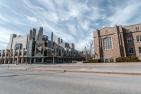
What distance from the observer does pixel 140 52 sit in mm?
40812

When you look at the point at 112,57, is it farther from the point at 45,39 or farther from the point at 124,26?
the point at 45,39

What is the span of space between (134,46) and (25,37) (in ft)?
221

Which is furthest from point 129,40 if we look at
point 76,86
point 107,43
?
point 76,86

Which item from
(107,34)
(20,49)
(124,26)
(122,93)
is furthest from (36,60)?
(122,93)

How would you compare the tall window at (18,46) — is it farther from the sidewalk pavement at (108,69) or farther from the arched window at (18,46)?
the sidewalk pavement at (108,69)

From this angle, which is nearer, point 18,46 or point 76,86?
point 76,86

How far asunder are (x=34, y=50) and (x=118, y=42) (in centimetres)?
5410

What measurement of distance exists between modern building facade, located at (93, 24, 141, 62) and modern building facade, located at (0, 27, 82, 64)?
35298 mm

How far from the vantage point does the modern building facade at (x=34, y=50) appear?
79.0m

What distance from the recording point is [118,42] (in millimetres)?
41750

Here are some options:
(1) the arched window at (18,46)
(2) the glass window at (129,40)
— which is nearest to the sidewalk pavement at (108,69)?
(2) the glass window at (129,40)

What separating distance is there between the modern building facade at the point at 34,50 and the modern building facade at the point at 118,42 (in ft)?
116

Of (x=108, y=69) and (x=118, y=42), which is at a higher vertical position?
(x=118, y=42)

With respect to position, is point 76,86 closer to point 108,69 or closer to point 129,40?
point 108,69
